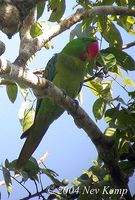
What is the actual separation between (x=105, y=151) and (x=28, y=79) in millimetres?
723

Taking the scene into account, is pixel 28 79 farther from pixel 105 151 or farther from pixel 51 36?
pixel 105 151

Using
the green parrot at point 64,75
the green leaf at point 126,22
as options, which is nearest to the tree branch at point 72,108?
the green parrot at point 64,75

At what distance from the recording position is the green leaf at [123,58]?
2107 mm

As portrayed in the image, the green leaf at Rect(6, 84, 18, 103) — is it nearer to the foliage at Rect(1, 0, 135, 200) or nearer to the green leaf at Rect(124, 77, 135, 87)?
the foliage at Rect(1, 0, 135, 200)

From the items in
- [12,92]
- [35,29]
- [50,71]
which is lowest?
[12,92]

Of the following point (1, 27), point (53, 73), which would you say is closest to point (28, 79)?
point (1, 27)

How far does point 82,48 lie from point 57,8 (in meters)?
0.46

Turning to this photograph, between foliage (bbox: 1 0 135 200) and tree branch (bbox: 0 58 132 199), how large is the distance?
5 centimetres

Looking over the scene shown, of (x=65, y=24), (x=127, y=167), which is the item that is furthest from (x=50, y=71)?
(x=127, y=167)

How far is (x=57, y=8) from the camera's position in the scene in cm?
233

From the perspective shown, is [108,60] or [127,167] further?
[127,167]

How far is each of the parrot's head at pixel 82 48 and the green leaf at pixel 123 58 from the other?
0.39 metres

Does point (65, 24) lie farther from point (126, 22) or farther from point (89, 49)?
point (126, 22)

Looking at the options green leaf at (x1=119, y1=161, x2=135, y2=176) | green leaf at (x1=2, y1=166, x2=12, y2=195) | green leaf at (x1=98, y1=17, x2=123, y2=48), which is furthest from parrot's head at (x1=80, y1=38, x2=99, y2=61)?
green leaf at (x1=2, y1=166, x2=12, y2=195)
